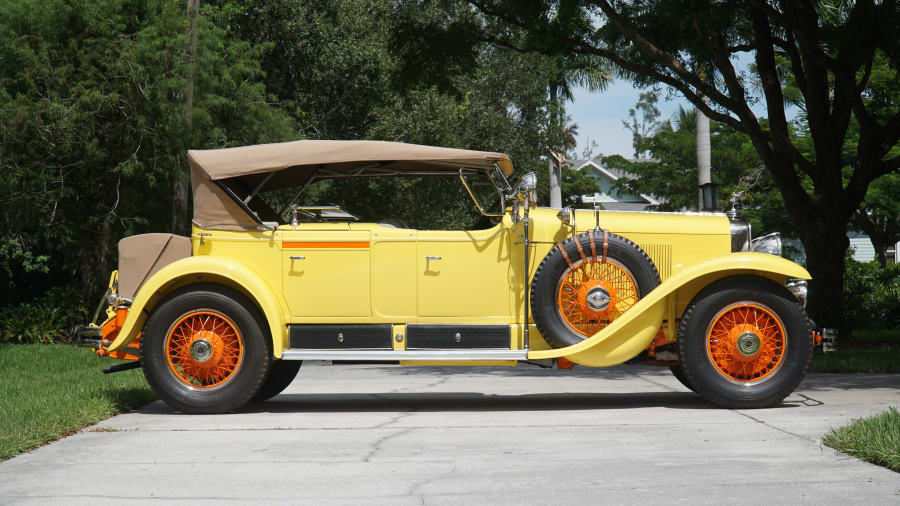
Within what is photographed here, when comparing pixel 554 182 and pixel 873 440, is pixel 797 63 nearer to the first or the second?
pixel 873 440

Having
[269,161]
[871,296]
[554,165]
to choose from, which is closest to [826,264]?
[871,296]

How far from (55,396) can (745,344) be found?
19.0 ft

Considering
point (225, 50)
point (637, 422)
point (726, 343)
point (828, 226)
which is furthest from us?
point (225, 50)

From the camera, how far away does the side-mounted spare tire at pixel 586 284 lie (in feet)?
24.4

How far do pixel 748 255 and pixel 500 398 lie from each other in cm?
259

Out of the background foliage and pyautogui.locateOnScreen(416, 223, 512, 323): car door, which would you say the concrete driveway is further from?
the background foliage

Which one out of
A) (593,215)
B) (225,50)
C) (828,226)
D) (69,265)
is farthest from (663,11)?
(69,265)

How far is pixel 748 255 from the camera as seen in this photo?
24.6 feet

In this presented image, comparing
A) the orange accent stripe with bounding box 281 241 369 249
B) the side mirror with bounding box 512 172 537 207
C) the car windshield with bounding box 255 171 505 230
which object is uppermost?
the car windshield with bounding box 255 171 505 230

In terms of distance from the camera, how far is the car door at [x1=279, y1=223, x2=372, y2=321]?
765 centimetres

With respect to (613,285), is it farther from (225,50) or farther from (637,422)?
(225,50)

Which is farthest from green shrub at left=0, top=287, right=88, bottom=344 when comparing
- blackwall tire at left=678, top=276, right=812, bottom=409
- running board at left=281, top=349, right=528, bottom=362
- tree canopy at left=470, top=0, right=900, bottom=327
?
blackwall tire at left=678, top=276, right=812, bottom=409

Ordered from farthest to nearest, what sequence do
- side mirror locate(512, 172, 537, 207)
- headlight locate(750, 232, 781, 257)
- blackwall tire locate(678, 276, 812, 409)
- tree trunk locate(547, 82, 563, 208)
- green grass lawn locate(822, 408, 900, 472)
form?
tree trunk locate(547, 82, 563, 208) < headlight locate(750, 232, 781, 257) < side mirror locate(512, 172, 537, 207) < blackwall tire locate(678, 276, 812, 409) < green grass lawn locate(822, 408, 900, 472)

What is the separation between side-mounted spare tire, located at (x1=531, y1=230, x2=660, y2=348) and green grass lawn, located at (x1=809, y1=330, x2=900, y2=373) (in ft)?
11.4
